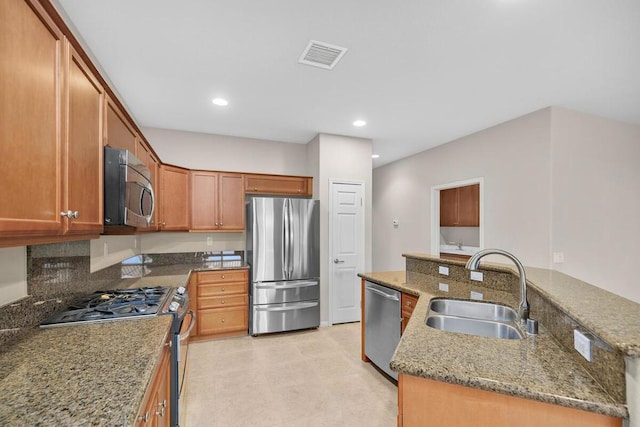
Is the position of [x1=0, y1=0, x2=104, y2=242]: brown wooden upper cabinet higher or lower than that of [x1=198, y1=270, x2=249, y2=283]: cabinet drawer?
higher

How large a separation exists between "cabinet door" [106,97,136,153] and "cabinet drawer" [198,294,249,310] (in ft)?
6.77

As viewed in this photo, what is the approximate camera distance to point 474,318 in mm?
1890

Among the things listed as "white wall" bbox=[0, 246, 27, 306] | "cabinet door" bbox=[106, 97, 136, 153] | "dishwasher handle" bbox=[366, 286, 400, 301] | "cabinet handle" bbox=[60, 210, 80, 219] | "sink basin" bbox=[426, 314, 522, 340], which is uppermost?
"cabinet door" bbox=[106, 97, 136, 153]

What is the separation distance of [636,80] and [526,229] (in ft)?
5.32

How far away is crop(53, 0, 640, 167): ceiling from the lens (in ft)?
6.07

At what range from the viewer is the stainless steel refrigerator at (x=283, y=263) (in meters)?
3.85

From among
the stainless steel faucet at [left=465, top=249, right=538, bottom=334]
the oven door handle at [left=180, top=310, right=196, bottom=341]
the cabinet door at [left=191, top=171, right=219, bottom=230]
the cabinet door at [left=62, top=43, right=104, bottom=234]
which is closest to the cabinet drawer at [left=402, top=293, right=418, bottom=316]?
the stainless steel faucet at [left=465, top=249, right=538, bottom=334]

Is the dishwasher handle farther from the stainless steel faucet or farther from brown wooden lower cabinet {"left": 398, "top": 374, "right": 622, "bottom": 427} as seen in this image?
brown wooden lower cabinet {"left": 398, "top": 374, "right": 622, "bottom": 427}

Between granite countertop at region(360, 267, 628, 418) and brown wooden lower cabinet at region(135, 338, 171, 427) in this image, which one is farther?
brown wooden lower cabinet at region(135, 338, 171, 427)

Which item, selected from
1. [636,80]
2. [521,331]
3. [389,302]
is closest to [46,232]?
[521,331]

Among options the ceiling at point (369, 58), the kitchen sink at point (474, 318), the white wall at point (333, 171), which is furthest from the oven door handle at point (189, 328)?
the white wall at point (333, 171)

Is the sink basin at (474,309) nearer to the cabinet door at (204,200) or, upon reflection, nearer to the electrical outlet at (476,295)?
the electrical outlet at (476,295)

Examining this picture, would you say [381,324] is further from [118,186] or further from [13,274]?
[13,274]

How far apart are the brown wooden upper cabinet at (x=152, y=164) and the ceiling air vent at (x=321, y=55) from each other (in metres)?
1.54
